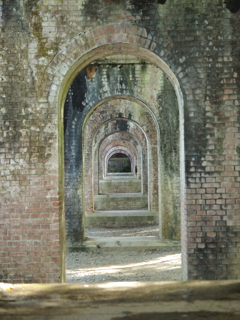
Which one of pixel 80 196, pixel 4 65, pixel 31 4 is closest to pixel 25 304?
pixel 4 65

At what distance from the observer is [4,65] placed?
4.93 meters

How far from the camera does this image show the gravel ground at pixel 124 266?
7.06m

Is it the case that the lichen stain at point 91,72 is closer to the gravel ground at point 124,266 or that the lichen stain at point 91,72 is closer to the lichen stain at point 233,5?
the gravel ground at point 124,266

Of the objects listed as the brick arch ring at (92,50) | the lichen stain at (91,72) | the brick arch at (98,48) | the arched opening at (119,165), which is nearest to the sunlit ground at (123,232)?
the lichen stain at (91,72)

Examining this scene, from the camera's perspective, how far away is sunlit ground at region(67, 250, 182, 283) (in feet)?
23.2

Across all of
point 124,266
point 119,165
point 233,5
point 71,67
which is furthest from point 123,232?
point 119,165

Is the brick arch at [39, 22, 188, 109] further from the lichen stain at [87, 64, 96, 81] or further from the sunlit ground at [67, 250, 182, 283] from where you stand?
the lichen stain at [87, 64, 96, 81]

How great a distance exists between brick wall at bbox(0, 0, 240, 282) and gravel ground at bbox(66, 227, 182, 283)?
7.89 ft

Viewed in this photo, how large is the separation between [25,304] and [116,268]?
5.53m

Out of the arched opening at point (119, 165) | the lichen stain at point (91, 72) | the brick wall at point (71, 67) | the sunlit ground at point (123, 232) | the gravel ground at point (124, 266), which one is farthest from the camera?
the arched opening at point (119, 165)

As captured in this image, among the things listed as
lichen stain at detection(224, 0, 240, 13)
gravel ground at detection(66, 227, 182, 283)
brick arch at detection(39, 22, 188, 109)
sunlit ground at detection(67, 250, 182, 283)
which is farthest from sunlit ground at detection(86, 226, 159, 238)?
lichen stain at detection(224, 0, 240, 13)

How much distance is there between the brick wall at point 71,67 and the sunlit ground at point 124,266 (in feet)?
7.87

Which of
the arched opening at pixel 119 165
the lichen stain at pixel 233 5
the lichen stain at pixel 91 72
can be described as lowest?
the arched opening at pixel 119 165

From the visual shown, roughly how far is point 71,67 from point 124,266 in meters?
5.30
